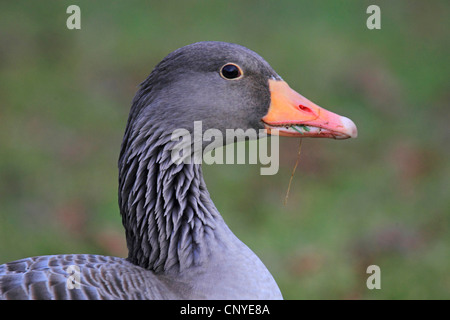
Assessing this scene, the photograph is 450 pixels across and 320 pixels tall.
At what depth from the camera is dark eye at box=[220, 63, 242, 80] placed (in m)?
3.30

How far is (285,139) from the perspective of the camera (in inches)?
329

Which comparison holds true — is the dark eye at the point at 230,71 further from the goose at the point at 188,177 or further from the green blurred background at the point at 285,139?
the green blurred background at the point at 285,139

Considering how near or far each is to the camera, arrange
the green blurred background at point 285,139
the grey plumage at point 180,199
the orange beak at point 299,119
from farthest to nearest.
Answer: the green blurred background at point 285,139 → the orange beak at point 299,119 → the grey plumage at point 180,199

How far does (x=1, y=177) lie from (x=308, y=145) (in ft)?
12.8

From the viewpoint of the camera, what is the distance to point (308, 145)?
8.20 meters

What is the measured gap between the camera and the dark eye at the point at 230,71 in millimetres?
3301

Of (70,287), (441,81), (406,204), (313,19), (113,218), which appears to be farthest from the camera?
(313,19)

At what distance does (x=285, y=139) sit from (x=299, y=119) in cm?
508

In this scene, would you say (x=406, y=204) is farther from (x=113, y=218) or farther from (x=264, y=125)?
(x=264, y=125)

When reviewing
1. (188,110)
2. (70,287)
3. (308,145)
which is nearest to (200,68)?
(188,110)

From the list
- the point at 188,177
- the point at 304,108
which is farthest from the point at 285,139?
the point at 188,177

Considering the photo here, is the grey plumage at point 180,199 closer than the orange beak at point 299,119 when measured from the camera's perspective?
Yes

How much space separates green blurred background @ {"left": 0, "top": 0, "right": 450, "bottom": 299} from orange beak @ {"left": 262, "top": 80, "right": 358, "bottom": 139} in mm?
2738

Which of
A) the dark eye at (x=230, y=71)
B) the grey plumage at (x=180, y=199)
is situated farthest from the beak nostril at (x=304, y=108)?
the dark eye at (x=230, y=71)
